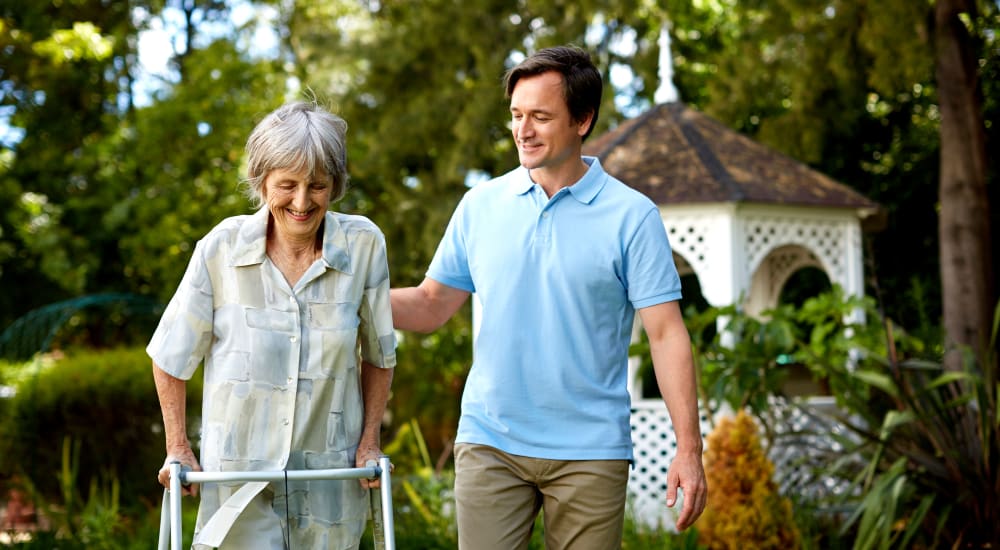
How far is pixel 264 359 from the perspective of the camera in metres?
2.77

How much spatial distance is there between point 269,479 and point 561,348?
0.84 m

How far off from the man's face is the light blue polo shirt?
11 centimetres

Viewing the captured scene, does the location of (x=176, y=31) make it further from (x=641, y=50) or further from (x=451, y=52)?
(x=641, y=50)

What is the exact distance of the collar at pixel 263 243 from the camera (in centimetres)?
280

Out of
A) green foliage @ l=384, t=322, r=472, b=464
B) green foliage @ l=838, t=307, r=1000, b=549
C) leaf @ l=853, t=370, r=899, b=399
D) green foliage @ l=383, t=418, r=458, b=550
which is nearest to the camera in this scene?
green foliage @ l=838, t=307, r=1000, b=549

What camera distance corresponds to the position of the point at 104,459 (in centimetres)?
931

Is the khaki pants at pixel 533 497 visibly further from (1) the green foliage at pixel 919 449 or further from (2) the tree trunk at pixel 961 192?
(2) the tree trunk at pixel 961 192

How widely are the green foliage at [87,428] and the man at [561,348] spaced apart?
663cm

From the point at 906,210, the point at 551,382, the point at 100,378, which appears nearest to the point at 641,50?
the point at 906,210

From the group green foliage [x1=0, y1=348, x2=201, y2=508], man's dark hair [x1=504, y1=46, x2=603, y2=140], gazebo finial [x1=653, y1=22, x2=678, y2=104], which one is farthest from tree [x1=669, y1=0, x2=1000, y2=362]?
green foliage [x1=0, y1=348, x2=201, y2=508]

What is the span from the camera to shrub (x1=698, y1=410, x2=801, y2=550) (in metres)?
6.26

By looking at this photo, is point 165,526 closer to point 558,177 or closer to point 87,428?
point 558,177

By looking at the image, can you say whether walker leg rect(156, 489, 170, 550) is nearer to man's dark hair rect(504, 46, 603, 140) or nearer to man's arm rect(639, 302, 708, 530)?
man's arm rect(639, 302, 708, 530)

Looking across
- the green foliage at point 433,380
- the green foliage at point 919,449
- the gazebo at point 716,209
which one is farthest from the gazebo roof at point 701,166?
the green foliage at point 433,380
